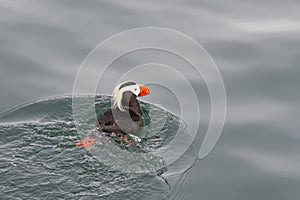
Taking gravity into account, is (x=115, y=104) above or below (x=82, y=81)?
below

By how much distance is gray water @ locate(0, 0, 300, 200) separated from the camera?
8.48 meters

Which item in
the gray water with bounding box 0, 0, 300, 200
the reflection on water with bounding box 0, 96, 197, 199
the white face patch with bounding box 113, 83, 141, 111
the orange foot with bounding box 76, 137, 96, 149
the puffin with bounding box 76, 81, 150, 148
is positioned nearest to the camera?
the reflection on water with bounding box 0, 96, 197, 199

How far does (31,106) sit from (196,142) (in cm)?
270

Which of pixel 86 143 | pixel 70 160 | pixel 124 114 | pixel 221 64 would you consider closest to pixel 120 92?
pixel 124 114

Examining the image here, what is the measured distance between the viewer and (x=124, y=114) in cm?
991

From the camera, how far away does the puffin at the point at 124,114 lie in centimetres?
959

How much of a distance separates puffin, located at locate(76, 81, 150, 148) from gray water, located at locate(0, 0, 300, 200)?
52 cm

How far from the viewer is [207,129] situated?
954 centimetres

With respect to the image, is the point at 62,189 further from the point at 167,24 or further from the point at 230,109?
the point at 167,24

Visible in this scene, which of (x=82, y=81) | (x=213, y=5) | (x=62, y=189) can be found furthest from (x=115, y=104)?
(x=213, y=5)

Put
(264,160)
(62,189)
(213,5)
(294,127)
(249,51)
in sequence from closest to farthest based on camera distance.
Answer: (62,189) < (264,160) < (294,127) < (249,51) < (213,5)

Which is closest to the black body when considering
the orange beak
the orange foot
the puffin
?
the puffin

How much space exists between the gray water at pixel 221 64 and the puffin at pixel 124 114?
0.52 meters

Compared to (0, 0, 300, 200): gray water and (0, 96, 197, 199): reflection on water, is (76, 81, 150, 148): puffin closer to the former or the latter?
(0, 96, 197, 199): reflection on water
